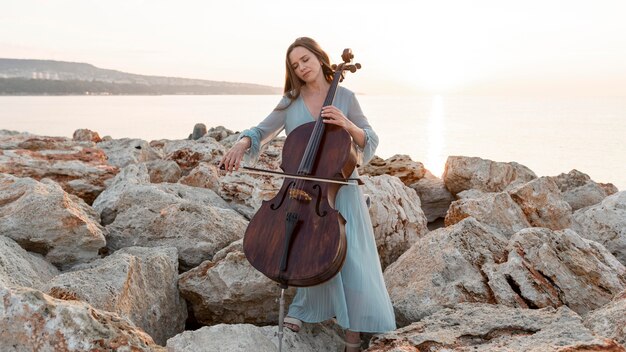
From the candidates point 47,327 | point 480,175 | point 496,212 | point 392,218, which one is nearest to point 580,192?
point 480,175

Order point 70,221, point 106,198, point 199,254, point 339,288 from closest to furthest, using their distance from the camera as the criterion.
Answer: point 339,288, point 70,221, point 199,254, point 106,198

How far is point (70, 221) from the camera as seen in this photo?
3.85 m

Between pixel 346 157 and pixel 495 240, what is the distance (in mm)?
1549

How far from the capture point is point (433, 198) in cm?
748

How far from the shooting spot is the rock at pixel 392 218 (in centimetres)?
452

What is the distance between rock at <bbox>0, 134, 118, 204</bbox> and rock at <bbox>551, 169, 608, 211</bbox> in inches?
211

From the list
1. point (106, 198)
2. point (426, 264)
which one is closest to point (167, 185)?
point (106, 198)

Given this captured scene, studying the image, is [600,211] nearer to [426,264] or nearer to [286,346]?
[426,264]

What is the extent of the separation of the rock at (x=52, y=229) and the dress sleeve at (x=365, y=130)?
6.48 feet

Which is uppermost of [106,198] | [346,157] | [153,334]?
[346,157]

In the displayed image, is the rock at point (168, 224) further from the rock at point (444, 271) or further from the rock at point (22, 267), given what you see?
the rock at point (444, 271)

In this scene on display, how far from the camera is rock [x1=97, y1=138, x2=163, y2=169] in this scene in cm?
901

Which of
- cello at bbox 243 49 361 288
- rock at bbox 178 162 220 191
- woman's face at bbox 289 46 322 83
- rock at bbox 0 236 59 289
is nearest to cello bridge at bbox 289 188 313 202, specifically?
cello at bbox 243 49 361 288

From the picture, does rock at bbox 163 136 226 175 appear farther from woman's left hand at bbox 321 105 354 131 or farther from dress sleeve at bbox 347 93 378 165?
woman's left hand at bbox 321 105 354 131
